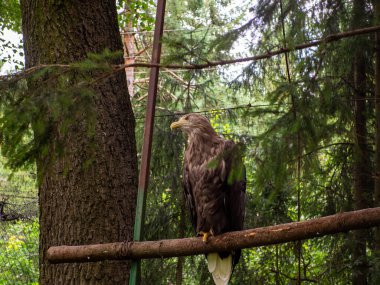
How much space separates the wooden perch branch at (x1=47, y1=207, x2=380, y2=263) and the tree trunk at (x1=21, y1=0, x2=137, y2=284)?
0.57 m

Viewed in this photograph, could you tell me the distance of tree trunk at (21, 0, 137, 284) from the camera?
3.98 metres

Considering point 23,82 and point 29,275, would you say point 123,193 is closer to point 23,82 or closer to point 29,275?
point 23,82

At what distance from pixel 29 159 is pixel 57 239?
1336 millimetres

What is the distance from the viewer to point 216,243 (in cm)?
327

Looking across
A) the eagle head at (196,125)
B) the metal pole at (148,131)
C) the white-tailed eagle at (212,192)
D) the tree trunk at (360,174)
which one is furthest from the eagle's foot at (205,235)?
the tree trunk at (360,174)

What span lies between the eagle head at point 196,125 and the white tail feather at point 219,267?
2.83 ft

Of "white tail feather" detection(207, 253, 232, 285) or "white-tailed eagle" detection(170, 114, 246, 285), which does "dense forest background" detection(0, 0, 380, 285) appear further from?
"white tail feather" detection(207, 253, 232, 285)

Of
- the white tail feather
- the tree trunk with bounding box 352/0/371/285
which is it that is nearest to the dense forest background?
the tree trunk with bounding box 352/0/371/285

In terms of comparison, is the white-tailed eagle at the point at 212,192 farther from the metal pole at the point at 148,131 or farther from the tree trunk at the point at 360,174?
the tree trunk at the point at 360,174

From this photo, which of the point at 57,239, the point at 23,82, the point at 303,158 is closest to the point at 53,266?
the point at 57,239

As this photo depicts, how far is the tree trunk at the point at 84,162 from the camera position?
398 centimetres

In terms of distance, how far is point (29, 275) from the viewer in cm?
805

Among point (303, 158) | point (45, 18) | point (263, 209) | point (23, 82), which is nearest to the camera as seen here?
point (303, 158)

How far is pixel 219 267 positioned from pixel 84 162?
3.97 ft
